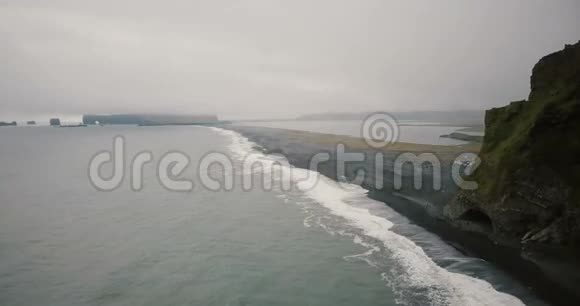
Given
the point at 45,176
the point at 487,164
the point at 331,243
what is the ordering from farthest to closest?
the point at 45,176 < the point at 487,164 < the point at 331,243

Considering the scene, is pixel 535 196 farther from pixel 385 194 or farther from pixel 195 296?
pixel 195 296

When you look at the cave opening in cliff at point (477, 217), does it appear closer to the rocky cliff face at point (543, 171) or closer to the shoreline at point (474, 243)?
the rocky cliff face at point (543, 171)

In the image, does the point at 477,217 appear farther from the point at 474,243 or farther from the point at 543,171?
the point at 543,171

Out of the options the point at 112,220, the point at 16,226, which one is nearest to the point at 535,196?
the point at 112,220

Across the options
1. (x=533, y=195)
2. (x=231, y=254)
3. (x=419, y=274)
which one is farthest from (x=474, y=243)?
(x=231, y=254)

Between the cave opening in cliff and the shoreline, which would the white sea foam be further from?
the cave opening in cliff

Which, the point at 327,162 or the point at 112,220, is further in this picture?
the point at 327,162

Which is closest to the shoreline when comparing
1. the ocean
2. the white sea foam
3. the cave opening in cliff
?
the ocean
